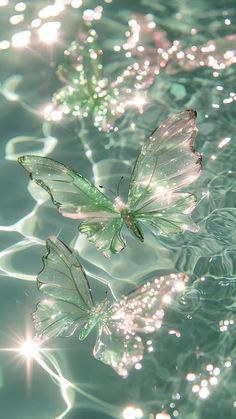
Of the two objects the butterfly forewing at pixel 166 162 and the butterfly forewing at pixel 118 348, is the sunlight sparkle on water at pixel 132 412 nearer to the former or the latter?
the butterfly forewing at pixel 118 348

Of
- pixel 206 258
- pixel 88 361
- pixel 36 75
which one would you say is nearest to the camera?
pixel 88 361

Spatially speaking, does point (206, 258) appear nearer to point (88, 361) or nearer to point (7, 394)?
point (88, 361)

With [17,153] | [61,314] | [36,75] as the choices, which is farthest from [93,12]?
[61,314]

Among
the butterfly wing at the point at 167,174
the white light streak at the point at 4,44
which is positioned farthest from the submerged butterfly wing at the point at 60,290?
the white light streak at the point at 4,44

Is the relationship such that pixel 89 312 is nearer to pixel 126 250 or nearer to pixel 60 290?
pixel 60 290

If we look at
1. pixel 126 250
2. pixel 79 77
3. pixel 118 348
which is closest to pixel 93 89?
pixel 79 77

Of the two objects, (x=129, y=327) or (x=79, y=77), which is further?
(x=79, y=77)

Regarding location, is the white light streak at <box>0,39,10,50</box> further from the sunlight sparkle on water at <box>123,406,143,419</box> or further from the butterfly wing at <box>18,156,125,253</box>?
the sunlight sparkle on water at <box>123,406,143,419</box>
